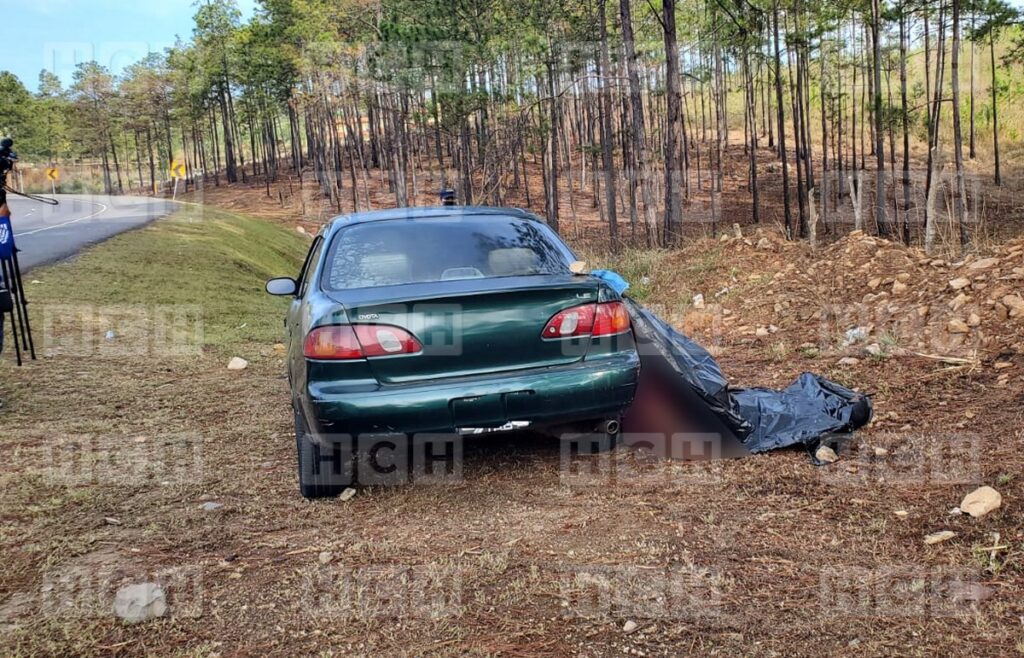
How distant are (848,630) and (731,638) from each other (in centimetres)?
37

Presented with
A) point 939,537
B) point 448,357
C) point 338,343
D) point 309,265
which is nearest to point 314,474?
point 338,343

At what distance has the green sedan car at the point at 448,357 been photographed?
3330 mm

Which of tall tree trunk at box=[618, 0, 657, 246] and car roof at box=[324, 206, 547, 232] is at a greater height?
tall tree trunk at box=[618, 0, 657, 246]

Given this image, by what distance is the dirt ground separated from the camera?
238cm

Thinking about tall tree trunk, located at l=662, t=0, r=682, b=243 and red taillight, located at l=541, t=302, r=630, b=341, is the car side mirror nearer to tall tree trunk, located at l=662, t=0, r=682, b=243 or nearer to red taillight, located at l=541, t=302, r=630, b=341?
red taillight, located at l=541, t=302, r=630, b=341

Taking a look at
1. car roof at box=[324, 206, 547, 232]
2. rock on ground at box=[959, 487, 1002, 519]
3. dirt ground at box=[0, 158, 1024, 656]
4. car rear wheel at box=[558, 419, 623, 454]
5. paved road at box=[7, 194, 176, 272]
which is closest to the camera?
dirt ground at box=[0, 158, 1024, 656]

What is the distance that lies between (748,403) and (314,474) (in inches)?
104

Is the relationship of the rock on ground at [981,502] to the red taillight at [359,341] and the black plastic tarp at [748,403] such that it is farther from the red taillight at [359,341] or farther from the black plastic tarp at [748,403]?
the red taillight at [359,341]

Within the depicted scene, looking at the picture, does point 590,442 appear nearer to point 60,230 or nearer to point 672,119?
point 672,119

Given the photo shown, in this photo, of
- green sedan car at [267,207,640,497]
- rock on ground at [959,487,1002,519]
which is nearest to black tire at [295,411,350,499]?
green sedan car at [267,207,640,497]

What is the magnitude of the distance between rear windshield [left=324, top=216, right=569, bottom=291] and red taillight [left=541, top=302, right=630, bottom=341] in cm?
40

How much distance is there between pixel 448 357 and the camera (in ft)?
11.2

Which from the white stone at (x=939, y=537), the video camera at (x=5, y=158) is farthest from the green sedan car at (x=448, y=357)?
the video camera at (x=5, y=158)

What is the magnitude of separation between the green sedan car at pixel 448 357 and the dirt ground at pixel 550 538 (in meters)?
0.44
